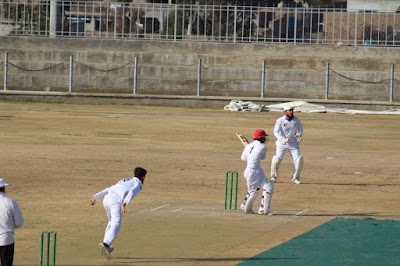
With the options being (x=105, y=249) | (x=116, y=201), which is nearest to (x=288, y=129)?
(x=116, y=201)

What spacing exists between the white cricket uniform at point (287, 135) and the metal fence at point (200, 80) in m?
22.6

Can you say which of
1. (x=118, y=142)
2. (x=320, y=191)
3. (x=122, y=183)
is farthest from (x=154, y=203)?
(x=118, y=142)

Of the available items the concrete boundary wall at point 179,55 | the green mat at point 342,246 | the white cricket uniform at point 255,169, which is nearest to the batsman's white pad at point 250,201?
the white cricket uniform at point 255,169

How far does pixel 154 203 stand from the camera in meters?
22.9

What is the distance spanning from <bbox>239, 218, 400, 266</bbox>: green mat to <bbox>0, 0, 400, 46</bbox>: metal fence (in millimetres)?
32010

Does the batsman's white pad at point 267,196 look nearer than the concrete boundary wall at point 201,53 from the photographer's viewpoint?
Yes

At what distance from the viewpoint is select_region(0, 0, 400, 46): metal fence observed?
173 ft

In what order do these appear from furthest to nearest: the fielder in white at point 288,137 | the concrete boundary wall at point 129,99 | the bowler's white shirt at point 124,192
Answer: the concrete boundary wall at point 129,99 → the fielder in white at point 288,137 → the bowler's white shirt at point 124,192

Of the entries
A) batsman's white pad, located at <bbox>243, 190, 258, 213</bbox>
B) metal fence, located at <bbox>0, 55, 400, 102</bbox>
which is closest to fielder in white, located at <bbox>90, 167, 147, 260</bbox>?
batsman's white pad, located at <bbox>243, 190, 258, 213</bbox>

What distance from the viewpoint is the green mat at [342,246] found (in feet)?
55.9

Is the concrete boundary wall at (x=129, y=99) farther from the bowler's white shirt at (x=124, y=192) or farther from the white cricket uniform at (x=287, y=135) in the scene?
the bowler's white shirt at (x=124, y=192)

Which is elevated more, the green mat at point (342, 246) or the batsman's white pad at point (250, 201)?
the batsman's white pad at point (250, 201)

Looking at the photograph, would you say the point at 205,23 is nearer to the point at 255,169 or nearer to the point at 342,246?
the point at 255,169

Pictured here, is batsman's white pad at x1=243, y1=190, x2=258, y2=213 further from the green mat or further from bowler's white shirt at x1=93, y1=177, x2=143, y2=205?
bowler's white shirt at x1=93, y1=177, x2=143, y2=205
